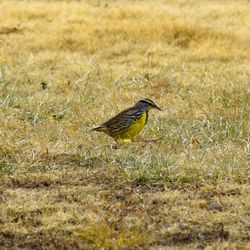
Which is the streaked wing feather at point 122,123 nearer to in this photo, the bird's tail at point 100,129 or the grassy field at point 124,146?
the bird's tail at point 100,129

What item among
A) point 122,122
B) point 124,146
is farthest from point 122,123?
point 124,146

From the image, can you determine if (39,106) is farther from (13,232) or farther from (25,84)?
(13,232)

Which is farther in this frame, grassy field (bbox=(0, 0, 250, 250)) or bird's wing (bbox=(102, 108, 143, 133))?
bird's wing (bbox=(102, 108, 143, 133))

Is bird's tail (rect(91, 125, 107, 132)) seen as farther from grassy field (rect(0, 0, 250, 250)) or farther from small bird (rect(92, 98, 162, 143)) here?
grassy field (rect(0, 0, 250, 250))

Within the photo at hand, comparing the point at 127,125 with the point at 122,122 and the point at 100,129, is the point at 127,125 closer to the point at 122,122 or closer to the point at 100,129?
the point at 122,122

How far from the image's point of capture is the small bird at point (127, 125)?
26.6 ft

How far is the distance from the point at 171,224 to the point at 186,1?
12768mm

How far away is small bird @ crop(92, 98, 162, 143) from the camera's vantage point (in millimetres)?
8094

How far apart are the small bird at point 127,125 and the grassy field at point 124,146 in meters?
0.15

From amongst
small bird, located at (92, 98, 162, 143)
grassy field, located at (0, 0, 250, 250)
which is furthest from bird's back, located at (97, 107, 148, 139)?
grassy field, located at (0, 0, 250, 250)

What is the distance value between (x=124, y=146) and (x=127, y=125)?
198 mm

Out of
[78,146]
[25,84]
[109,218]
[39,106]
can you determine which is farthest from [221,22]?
[109,218]

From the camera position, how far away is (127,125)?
26.5 ft

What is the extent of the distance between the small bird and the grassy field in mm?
147
